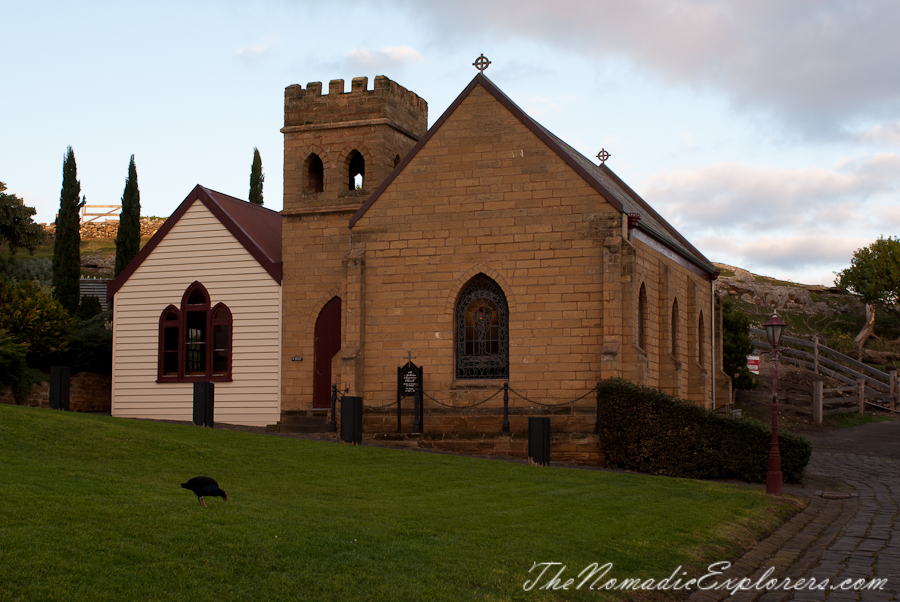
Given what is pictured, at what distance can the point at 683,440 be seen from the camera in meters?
19.9

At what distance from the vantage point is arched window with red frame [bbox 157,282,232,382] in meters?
28.2

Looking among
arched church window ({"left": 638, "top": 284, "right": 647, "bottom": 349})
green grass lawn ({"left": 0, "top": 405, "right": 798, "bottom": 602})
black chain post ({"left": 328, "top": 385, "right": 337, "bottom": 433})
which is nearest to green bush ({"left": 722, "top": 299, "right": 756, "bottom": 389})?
arched church window ({"left": 638, "top": 284, "right": 647, "bottom": 349})

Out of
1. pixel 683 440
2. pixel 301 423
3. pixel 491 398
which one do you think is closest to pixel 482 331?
pixel 491 398

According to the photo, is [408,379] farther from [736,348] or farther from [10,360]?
[736,348]

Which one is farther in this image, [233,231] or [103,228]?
[103,228]

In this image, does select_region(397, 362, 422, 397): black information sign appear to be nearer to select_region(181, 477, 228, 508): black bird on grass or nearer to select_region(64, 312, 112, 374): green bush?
select_region(64, 312, 112, 374): green bush

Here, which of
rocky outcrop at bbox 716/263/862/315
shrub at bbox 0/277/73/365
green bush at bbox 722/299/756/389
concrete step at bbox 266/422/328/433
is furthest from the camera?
rocky outcrop at bbox 716/263/862/315

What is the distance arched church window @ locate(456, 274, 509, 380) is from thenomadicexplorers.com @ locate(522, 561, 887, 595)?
12.9m

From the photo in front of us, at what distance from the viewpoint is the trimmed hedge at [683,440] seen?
1939 cm

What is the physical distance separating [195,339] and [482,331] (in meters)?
9.89

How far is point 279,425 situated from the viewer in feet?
87.9

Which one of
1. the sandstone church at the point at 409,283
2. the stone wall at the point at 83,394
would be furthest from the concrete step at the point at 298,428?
the stone wall at the point at 83,394

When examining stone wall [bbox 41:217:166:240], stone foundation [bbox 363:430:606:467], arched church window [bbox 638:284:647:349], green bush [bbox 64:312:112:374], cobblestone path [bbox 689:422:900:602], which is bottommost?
cobblestone path [bbox 689:422:900:602]

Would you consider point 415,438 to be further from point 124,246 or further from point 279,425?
point 124,246
